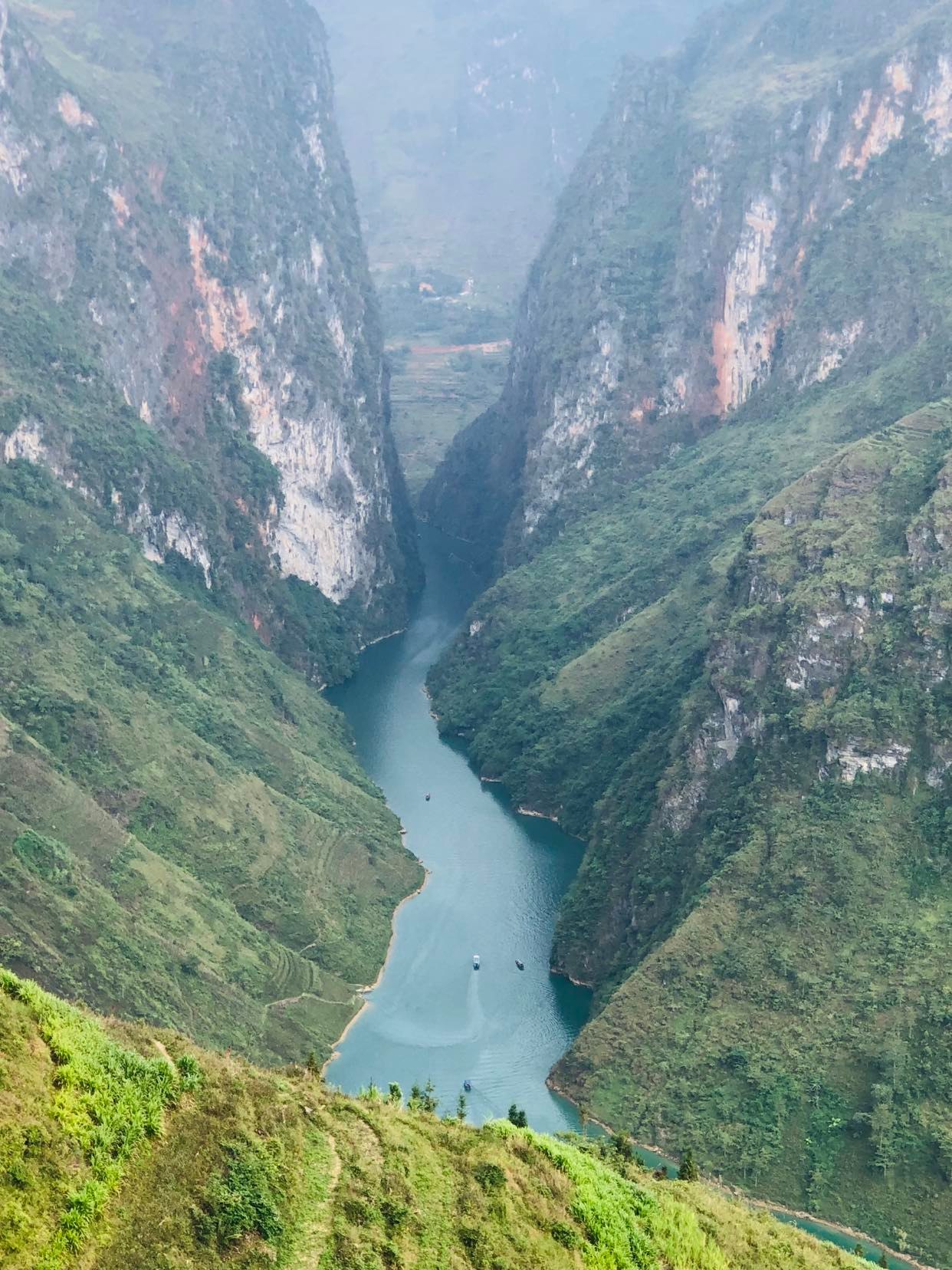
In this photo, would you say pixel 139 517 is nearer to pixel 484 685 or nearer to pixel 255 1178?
pixel 484 685

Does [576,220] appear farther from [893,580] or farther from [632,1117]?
[632,1117]

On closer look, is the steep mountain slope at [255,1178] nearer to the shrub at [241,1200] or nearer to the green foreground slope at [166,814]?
the shrub at [241,1200]

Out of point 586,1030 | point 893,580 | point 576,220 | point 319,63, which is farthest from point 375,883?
point 319,63

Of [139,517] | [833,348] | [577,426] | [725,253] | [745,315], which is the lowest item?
[139,517]

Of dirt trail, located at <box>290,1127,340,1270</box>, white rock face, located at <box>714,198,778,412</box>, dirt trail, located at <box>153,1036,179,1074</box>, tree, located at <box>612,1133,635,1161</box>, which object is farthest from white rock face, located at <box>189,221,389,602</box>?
dirt trail, located at <box>290,1127,340,1270</box>

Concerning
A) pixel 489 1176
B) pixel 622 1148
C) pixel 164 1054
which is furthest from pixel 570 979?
pixel 164 1054

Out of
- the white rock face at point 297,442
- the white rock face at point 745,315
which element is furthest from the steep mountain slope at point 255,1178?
the white rock face at point 745,315

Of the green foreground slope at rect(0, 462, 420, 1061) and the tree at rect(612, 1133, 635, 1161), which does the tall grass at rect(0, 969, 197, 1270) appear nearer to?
the tree at rect(612, 1133, 635, 1161)
